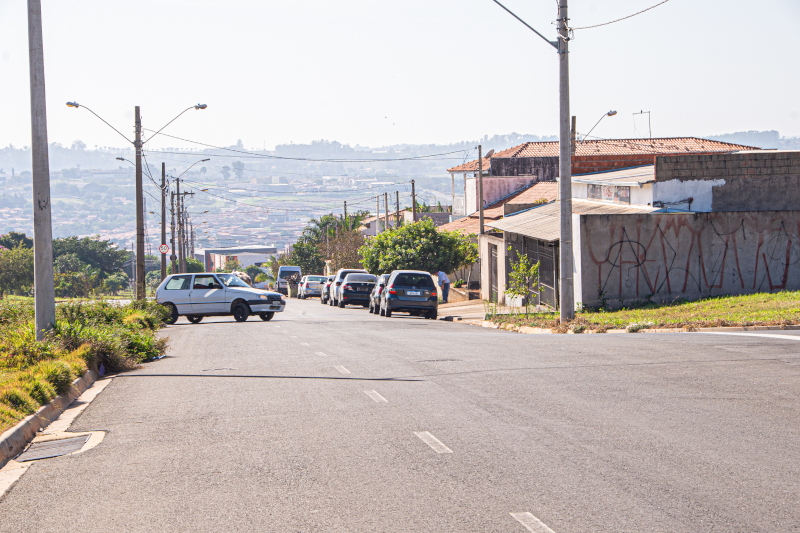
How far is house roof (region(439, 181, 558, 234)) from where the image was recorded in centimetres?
5027

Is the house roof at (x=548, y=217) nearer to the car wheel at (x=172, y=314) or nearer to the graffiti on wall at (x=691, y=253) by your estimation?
the graffiti on wall at (x=691, y=253)

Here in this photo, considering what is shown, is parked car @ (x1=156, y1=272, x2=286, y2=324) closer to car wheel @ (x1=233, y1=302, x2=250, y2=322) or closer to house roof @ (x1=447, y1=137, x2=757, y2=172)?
car wheel @ (x1=233, y1=302, x2=250, y2=322)

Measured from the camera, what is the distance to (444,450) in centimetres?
686

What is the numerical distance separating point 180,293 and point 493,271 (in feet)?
49.5

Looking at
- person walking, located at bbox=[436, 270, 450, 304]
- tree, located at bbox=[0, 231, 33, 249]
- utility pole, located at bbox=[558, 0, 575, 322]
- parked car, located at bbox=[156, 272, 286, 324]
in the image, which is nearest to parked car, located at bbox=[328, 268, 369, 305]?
person walking, located at bbox=[436, 270, 450, 304]

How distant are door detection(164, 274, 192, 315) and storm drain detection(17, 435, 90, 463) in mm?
18489

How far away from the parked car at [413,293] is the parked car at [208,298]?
416 cm

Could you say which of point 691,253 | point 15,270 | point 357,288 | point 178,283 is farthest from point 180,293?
point 15,270

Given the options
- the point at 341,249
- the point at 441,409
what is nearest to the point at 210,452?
the point at 441,409

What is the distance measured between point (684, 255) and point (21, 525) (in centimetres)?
1992

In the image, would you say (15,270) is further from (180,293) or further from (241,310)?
(241,310)

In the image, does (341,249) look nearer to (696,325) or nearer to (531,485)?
(696,325)

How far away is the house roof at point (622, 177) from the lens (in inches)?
965

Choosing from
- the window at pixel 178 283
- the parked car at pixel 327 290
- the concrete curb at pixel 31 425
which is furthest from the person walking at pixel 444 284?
the concrete curb at pixel 31 425
